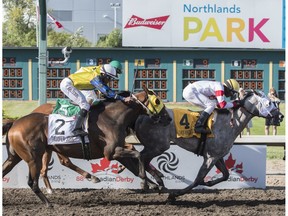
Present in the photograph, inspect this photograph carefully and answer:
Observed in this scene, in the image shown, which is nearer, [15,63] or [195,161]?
[195,161]

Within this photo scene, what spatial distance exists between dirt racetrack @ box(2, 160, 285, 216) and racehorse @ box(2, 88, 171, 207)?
0.34 m

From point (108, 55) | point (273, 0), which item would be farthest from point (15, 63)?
point (273, 0)

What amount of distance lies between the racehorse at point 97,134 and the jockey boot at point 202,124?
0.37 metres

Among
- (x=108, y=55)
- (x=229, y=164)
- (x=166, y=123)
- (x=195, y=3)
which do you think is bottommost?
(x=229, y=164)

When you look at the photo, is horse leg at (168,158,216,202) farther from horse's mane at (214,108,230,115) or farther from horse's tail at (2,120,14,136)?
horse's tail at (2,120,14,136)

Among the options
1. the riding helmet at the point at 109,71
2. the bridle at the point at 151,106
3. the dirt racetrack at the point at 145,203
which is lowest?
the dirt racetrack at the point at 145,203

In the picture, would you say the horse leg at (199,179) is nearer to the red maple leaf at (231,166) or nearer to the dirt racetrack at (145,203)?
the dirt racetrack at (145,203)

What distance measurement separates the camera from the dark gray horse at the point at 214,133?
25.4 feet

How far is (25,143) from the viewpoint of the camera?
284 inches

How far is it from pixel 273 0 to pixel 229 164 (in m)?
4.57

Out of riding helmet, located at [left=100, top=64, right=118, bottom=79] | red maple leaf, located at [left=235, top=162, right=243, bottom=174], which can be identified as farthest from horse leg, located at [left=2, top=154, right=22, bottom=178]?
red maple leaf, located at [left=235, top=162, right=243, bottom=174]

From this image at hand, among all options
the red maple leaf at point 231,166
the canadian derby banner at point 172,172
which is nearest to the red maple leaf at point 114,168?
the canadian derby banner at point 172,172

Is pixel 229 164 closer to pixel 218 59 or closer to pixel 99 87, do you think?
pixel 99 87

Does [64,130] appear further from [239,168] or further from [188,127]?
[239,168]
